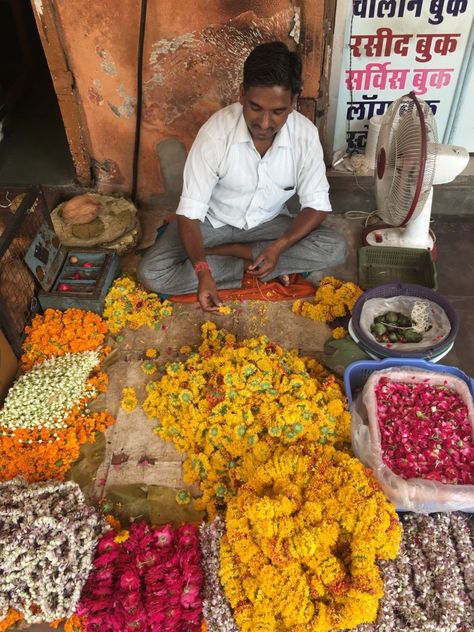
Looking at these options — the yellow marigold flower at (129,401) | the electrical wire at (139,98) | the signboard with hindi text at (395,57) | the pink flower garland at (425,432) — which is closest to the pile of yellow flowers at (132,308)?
the yellow marigold flower at (129,401)

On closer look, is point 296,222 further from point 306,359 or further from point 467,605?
point 467,605

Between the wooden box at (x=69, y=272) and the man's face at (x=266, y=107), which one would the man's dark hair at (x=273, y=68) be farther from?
the wooden box at (x=69, y=272)

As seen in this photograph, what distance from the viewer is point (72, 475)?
8.53 feet

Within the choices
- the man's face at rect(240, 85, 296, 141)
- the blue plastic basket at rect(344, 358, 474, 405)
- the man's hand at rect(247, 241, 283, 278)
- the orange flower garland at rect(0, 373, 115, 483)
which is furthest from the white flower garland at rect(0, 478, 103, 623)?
the man's face at rect(240, 85, 296, 141)

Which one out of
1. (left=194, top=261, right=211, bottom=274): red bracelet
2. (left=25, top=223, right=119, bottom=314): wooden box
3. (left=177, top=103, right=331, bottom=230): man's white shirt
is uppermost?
(left=177, top=103, right=331, bottom=230): man's white shirt

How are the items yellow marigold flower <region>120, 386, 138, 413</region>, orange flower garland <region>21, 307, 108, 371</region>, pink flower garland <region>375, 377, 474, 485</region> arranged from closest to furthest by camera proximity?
pink flower garland <region>375, 377, 474, 485</region>
yellow marigold flower <region>120, 386, 138, 413</region>
orange flower garland <region>21, 307, 108, 371</region>

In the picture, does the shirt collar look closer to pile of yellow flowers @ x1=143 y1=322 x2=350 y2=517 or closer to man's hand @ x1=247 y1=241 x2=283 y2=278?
man's hand @ x1=247 y1=241 x2=283 y2=278

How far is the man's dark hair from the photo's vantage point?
2.46 meters

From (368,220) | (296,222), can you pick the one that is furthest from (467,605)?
(368,220)

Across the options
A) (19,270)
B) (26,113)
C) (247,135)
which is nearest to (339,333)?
(247,135)

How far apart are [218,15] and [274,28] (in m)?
0.35

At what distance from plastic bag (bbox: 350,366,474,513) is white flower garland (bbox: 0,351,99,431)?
144 cm

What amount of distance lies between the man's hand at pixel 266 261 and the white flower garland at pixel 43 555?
1540 millimetres

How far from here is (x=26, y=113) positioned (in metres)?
5.14
